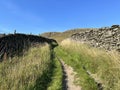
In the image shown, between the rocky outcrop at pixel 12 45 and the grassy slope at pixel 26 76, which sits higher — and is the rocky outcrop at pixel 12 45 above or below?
above

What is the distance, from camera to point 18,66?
10500mm

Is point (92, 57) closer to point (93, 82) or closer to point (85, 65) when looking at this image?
point (85, 65)

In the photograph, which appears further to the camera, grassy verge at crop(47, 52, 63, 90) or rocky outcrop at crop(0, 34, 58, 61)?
rocky outcrop at crop(0, 34, 58, 61)

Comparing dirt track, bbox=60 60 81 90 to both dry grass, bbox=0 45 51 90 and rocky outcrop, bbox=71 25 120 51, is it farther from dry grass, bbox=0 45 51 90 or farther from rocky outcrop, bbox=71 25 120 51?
rocky outcrop, bbox=71 25 120 51

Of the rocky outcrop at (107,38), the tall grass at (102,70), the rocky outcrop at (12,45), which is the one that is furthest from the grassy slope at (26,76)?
the rocky outcrop at (107,38)

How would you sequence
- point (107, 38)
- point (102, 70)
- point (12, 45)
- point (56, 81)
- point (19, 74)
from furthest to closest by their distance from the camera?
point (12, 45)
point (107, 38)
point (56, 81)
point (102, 70)
point (19, 74)

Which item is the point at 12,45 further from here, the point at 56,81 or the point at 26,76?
the point at 26,76

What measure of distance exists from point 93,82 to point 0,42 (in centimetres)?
970

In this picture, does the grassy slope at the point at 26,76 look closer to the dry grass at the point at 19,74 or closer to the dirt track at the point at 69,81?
the dry grass at the point at 19,74

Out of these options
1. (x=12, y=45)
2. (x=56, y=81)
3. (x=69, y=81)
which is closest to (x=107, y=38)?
(x=69, y=81)

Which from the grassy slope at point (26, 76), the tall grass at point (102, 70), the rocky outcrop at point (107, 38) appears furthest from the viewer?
the rocky outcrop at point (107, 38)

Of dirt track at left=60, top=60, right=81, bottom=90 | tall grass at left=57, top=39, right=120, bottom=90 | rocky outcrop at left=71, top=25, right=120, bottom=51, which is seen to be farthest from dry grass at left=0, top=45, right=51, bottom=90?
rocky outcrop at left=71, top=25, right=120, bottom=51

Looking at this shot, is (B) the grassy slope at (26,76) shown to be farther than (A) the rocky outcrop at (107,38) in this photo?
No

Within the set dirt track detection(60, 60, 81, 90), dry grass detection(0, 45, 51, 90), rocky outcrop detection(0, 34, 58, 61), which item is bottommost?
dirt track detection(60, 60, 81, 90)
